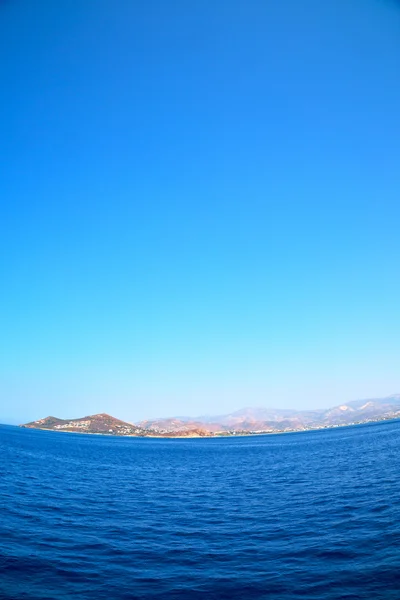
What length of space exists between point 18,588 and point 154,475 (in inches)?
1757

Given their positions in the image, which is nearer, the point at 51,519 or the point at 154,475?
the point at 51,519

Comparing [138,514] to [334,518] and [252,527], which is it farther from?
[334,518]

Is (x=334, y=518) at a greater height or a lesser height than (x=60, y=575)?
lesser

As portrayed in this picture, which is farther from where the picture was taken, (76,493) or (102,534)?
(76,493)

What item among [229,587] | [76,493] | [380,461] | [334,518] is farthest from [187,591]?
[380,461]

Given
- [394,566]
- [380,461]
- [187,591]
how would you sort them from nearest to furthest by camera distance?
→ [187,591]
[394,566]
[380,461]

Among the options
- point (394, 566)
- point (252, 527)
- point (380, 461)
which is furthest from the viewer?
point (380, 461)

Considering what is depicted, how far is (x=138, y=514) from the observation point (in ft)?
98.9

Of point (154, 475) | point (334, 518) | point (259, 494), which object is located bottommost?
point (154, 475)

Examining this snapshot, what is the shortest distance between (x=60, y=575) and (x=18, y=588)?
2310 millimetres

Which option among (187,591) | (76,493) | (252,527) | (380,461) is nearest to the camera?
(187,591)

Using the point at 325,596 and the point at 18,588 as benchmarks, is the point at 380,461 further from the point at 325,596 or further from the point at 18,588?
the point at 18,588

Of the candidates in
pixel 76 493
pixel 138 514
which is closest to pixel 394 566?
pixel 138 514

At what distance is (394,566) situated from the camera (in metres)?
16.7
